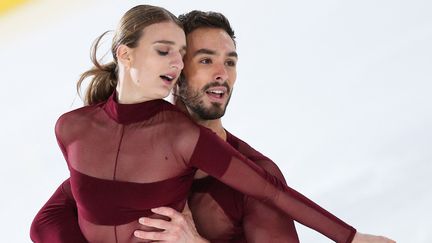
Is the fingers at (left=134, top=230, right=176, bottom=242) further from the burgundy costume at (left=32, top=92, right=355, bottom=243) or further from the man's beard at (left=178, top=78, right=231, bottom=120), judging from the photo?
the man's beard at (left=178, top=78, right=231, bottom=120)

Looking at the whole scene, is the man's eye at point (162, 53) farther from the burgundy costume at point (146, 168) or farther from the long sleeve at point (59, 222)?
the long sleeve at point (59, 222)

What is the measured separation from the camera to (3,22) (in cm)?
650

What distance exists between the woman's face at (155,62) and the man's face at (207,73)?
36cm

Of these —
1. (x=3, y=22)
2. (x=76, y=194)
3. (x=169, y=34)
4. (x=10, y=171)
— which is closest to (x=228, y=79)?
(x=169, y=34)

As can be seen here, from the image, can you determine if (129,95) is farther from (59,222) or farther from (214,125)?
(59,222)

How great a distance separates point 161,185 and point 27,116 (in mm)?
3043

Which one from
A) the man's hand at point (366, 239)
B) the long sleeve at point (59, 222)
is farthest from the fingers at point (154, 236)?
the man's hand at point (366, 239)

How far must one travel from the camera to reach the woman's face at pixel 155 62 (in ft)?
8.83

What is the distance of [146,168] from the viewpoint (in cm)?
266

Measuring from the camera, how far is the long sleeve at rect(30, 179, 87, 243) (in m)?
2.96

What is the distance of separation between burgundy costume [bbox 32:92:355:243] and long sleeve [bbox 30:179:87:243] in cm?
20

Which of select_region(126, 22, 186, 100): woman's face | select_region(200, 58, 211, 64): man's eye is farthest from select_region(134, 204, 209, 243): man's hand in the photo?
select_region(200, 58, 211, 64): man's eye

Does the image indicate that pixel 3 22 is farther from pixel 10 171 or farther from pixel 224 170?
pixel 224 170

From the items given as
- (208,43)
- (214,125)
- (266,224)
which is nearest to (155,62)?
(208,43)
